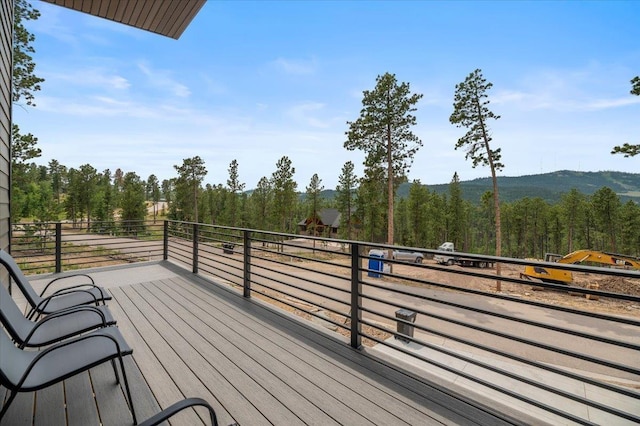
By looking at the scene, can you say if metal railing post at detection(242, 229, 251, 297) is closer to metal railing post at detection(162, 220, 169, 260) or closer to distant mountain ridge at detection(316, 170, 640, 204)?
metal railing post at detection(162, 220, 169, 260)

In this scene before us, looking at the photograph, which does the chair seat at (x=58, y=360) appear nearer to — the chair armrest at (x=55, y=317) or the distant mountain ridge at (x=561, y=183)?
the chair armrest at (x=55, y=317)

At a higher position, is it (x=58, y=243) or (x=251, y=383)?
(x=58, y=243)

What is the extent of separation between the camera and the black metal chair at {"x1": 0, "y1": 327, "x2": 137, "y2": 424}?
131 centimetres

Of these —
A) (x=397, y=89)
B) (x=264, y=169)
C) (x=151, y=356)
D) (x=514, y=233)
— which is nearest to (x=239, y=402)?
(x=151, y=356)

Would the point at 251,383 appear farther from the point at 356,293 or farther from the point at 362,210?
the point at 362,210

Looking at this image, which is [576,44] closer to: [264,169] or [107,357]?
[107,357]

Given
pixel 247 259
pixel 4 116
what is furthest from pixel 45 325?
pixel 4 116

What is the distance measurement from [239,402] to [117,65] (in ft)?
31.2

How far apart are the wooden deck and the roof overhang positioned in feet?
12.3

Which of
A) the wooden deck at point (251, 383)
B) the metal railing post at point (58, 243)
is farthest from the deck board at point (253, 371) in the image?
the metal railing post at point (58, 243)

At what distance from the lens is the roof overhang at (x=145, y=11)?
11.6ft

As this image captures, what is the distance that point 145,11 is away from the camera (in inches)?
147

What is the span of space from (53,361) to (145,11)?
13.4ft

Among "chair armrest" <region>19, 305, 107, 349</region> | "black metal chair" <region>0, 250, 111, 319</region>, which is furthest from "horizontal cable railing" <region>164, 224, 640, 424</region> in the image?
"black metal chair" <region>0, 250, 111, 319</region>
